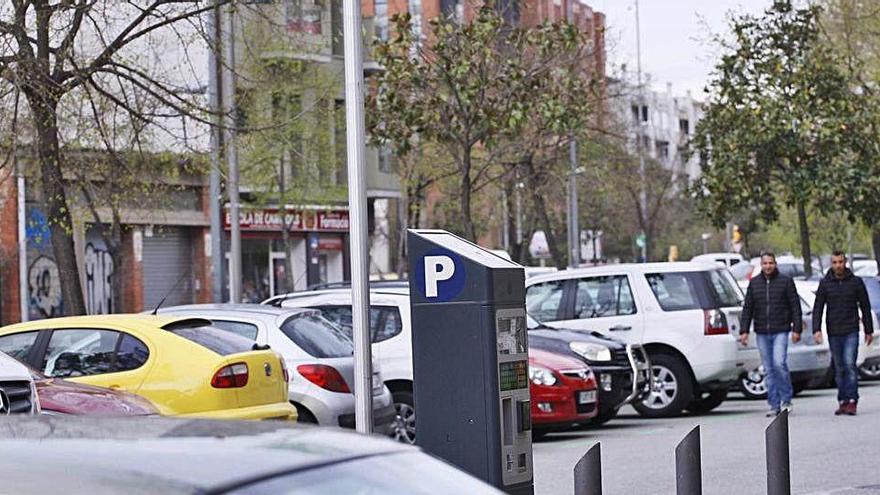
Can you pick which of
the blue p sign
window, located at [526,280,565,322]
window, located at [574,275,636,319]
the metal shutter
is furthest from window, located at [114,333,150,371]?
the metal shutter

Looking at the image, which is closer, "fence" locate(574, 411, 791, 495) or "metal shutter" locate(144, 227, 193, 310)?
"fence" locate(574, 411, 791, 495)

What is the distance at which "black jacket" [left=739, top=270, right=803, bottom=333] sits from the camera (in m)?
18.2

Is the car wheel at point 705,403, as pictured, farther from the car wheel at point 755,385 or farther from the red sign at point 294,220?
the red sign at point 294,220

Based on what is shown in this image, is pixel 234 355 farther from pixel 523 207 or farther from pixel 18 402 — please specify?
pixel 523 207

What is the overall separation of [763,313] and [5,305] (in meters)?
→ 20.5

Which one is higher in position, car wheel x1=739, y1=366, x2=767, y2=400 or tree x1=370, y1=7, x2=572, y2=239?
tree x1=370, y1=7, x2=572, y2=239

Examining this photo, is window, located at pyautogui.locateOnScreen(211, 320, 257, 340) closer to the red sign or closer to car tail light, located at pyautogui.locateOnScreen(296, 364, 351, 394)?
car tail light, located at pyautogui.locateOnScreen(296, 364, 351, 394)

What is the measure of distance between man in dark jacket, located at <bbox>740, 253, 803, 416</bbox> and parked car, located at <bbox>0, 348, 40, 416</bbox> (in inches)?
384

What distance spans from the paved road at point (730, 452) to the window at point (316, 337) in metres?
2.02

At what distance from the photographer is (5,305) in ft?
113

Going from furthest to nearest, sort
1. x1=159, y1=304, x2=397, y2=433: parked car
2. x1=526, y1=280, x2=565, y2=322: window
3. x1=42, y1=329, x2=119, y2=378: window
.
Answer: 1. x1=526, y1=280, x2=565, y2=322: window
2. x1=159, y1=304, x2=397, y2=433: parked car
3. x1=42, y1=329, x2=119, y2=378: window

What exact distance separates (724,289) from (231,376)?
8.75 m

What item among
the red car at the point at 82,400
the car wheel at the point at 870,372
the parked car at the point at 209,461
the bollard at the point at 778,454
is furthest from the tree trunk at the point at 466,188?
the parked car at the point at 209,461

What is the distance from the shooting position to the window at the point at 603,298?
19938mm
